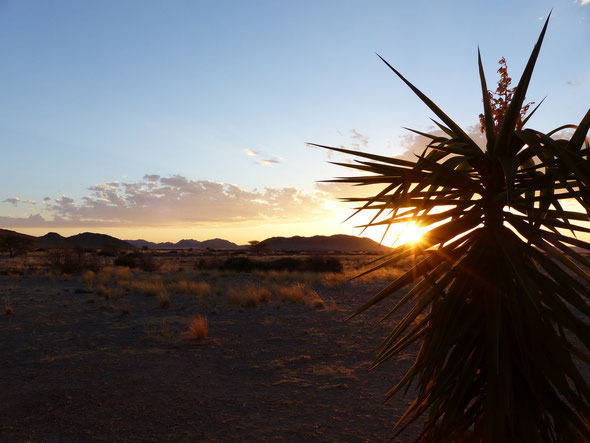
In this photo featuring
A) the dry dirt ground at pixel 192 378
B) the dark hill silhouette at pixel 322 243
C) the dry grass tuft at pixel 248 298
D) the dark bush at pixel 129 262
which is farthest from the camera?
the dark hill silhouette at pixel 322 243

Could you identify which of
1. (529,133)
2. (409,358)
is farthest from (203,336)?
(529,133)

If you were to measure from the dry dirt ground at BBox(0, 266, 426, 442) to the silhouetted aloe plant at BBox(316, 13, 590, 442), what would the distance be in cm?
255

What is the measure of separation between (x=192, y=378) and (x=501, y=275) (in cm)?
581

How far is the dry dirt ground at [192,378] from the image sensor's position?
4918mm

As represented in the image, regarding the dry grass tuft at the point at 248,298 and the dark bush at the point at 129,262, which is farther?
the dark bush at the point at 129,262

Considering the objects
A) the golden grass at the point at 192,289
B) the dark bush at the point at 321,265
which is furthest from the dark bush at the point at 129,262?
the golden grass at the point at 192,289

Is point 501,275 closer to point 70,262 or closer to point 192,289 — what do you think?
Answer: point 192,289

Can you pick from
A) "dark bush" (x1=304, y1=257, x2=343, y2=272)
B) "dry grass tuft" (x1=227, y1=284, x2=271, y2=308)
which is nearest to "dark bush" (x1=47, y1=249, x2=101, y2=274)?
"dark bush" (x1=304, y1=257, x2=343, y2=272)

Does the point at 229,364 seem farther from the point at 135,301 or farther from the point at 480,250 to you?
the point at 135,301

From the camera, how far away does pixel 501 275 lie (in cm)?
258

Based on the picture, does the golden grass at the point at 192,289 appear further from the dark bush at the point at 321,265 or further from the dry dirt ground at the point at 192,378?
the dark bush at the point at 321,265

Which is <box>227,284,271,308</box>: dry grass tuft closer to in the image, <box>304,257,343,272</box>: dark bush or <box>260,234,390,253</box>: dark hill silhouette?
<box>304,257,343,272</box>: dark bush

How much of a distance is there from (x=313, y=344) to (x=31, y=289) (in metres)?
15.3

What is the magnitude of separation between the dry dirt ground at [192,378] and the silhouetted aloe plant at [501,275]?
255 centimetres
